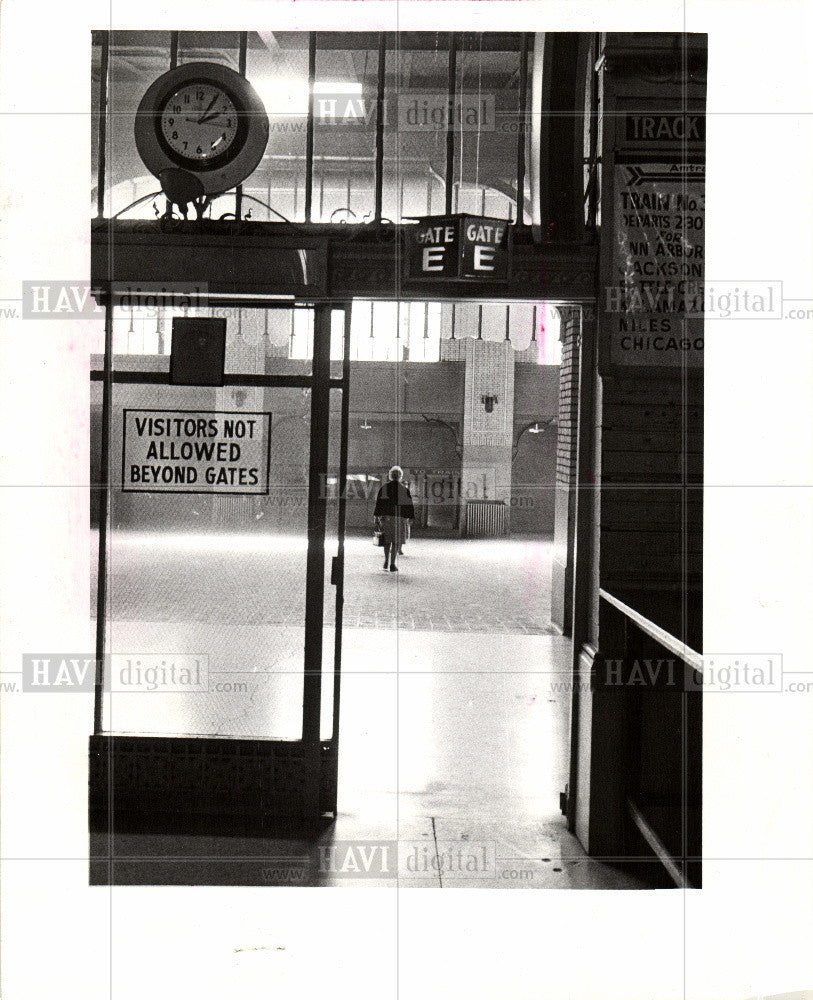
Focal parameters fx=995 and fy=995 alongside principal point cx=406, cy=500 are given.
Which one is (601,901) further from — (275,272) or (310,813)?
(275,272)

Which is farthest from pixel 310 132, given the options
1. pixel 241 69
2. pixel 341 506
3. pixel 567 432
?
pixel 567 432

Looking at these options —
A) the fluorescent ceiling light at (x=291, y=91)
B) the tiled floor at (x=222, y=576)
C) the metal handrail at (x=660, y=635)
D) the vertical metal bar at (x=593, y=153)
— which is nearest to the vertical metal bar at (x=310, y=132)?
the fluorescent ceiling light at (x=291, y=91)

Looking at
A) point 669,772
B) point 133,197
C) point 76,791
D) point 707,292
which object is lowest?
point 669,772

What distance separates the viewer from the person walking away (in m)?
4.96

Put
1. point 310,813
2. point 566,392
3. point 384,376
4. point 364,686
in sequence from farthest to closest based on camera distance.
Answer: point 364,686
point 384,376
point 566,392
point 310,813

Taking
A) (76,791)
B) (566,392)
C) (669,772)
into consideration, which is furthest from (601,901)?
(566,392)

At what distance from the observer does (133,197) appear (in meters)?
4.64

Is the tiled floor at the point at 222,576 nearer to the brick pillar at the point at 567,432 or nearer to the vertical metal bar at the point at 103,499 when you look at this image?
the vertical metal bar at the point at 103,499

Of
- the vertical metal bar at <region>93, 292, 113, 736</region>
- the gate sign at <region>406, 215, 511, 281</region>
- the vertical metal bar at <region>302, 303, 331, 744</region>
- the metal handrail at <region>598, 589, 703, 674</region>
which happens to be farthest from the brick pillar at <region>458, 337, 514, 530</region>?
the vertical metal bar at <region>93, 292, 113, 736</region>

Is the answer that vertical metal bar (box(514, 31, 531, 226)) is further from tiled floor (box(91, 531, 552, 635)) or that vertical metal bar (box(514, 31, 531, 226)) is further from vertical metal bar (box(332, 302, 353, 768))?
tiled floor (box(91, 531, 552, 635))

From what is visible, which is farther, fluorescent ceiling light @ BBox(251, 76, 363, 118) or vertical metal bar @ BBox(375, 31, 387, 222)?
vertical metal bar @ BBox(375, 31, 387, 222)

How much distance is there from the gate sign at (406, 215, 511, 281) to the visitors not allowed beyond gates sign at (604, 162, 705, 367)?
0.56m

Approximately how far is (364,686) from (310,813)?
2.34m

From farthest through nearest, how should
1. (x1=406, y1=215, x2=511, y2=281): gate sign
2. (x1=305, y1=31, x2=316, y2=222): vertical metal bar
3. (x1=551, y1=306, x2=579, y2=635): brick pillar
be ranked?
1. (x1=551, y1=306, x2=579, y2=635): brick pillar
2. (x1=406, y1=215, x2=511, y2=281): gate sign
3. (x1=305, y1=31, x2=316, y2=222): vertical metal bar
